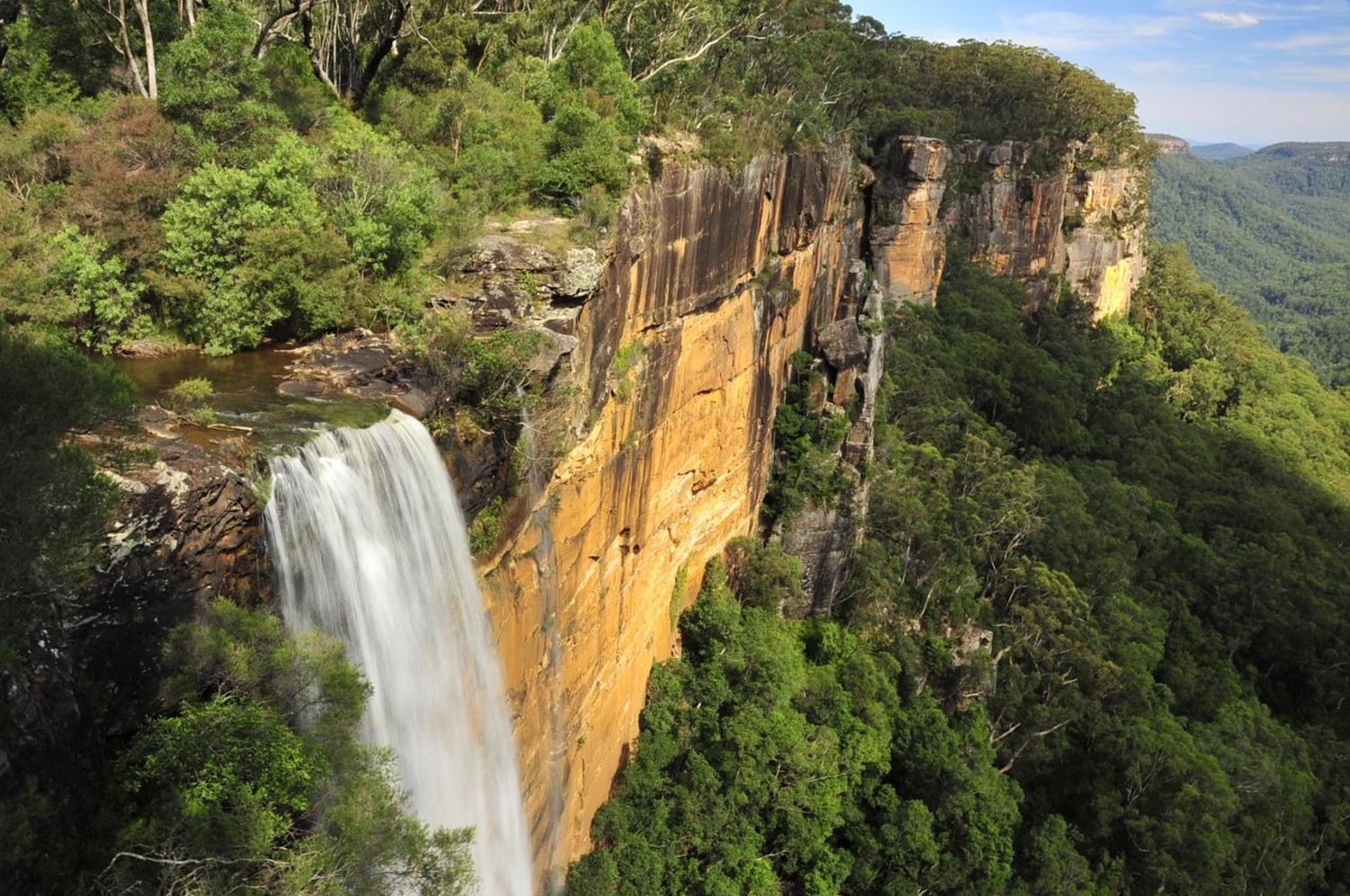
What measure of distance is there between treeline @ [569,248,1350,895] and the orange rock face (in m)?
1.76

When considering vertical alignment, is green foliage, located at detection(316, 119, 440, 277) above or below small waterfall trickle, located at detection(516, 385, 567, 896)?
above

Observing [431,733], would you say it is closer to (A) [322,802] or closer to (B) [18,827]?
(A) [322,802]

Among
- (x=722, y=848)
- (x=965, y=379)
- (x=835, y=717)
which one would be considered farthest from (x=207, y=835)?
(x=965, y=379)

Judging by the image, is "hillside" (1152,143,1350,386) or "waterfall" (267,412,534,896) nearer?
"waterfall" (267,412,534,896)

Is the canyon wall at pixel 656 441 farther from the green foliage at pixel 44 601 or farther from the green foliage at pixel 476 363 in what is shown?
the green foliage at pixel 44 601

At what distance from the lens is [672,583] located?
21.4 meters

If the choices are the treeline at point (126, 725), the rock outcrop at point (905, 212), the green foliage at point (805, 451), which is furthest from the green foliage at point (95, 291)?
the rock outcrop at point (905, 212)

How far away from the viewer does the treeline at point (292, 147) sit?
11.7 meters

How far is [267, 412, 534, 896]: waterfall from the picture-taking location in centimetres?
920

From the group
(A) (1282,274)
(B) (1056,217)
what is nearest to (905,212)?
(B) (1056,217)

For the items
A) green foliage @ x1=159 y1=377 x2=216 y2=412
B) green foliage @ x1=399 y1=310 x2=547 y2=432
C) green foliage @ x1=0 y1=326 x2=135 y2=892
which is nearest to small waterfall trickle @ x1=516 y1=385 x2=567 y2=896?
green foliage @ x1=399 y1=310 x2=547 y2=432

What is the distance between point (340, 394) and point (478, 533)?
2818mm

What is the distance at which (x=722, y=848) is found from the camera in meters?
18.9

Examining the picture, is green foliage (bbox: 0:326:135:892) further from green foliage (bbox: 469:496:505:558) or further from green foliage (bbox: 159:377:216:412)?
green foliage (bbox: 469:496:505:558)
